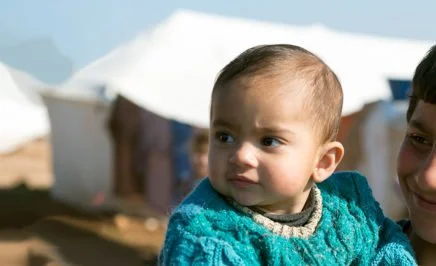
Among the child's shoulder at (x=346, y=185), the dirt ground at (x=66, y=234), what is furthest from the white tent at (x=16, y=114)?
the child's shoulder at (x=346, y=185)

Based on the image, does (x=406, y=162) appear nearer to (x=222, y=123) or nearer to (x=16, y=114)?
(x=222, y=123)

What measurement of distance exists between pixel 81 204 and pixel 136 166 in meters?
1.72

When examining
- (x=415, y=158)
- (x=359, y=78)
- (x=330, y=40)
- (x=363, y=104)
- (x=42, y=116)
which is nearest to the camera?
(x=415, y=158)

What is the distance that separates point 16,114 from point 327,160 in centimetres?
1228

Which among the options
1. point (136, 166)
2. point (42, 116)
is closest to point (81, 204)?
point (136, 166)

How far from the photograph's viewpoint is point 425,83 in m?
1.92

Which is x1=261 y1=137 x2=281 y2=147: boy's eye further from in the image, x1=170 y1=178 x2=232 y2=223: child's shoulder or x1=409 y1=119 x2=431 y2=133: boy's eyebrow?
x1=409 y1=119 x2=431 y2=133: boy's eyebrow

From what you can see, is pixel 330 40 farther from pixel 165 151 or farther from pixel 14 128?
pixel 14 128

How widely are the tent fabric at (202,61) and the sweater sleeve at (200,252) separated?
6.93 meters

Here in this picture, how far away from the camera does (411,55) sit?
11375mm

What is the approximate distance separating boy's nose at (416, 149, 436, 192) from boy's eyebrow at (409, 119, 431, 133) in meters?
0.06

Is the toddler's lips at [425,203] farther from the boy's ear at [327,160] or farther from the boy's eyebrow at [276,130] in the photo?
the boy's eyebrow at [276,130]

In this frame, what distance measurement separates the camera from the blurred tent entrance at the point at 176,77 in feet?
30.1

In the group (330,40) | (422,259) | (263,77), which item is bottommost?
(330,40)
